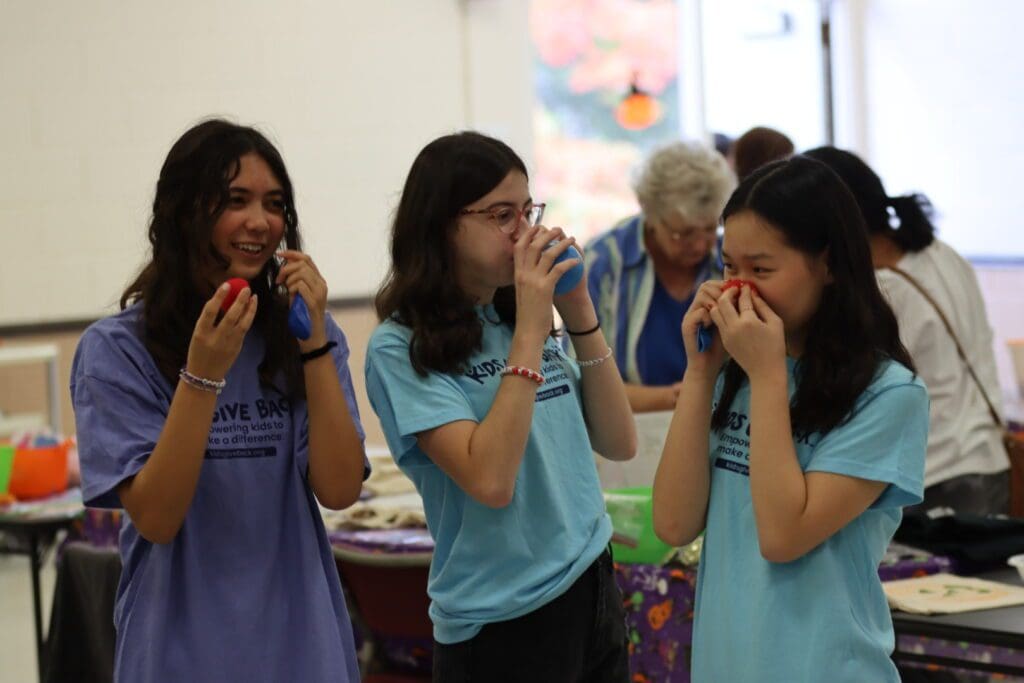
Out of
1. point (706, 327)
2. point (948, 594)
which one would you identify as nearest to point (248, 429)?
point (706, 327)

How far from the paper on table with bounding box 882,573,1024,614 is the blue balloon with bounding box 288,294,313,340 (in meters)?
1.11

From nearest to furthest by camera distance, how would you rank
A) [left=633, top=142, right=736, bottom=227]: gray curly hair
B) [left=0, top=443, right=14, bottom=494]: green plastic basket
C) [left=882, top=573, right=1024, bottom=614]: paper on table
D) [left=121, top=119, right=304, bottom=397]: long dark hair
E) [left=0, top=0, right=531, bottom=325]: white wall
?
[left=121, top=119, right=304, bottom=397]: long dark hair → [left=882, top=573, right=1024, bottom=614]: paper on table → [left=633, top=142, right=736, bottom=227]: gray curly hair → [left=0, top=443, right=14, bottom=494]: green plastic basket → [left=0, top=0, right=531, bottom=325]: white wall

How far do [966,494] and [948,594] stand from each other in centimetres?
78

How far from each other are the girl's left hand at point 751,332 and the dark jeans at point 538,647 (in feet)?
1.33

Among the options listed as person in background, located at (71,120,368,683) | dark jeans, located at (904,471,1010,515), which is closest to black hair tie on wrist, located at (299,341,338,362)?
person in background, located at (71,120,368,683)

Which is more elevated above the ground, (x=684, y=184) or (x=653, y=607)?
(x=684, y=184)

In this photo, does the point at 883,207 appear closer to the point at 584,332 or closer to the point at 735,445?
the point at 584,332

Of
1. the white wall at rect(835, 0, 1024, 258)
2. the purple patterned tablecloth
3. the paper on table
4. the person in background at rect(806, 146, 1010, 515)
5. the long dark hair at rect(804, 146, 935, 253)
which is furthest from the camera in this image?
the white wall at rect(835, 0, 1024, 258)

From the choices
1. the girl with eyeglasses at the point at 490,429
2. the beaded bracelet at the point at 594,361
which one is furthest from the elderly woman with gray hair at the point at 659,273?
the girl with eyeglasses at the point at 490,429

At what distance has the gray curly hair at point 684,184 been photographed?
10.4 ft

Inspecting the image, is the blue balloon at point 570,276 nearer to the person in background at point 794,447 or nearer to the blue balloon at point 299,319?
the person in background at point 794,447

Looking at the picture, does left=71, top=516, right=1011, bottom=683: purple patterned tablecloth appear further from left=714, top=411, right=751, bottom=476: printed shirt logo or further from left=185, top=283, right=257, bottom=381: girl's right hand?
left=185, top=283, right=257, bottom=381: girl's right hand

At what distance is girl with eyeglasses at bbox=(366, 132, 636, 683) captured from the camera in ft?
5.50

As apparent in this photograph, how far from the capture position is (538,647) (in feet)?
5.63
